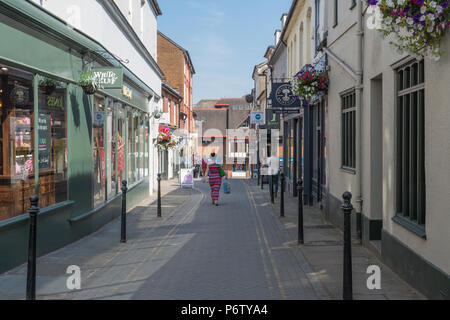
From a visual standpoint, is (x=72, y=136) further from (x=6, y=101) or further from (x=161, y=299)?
(x=161, y=299)

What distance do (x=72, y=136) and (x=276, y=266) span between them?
4697mm

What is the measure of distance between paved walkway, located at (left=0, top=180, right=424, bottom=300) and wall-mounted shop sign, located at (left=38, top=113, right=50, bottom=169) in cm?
156

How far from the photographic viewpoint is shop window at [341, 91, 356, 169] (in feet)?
33.7

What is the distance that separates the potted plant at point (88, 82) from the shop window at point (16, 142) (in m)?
1.89

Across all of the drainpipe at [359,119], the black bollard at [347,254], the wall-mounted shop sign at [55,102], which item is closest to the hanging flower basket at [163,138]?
the wall-mounted shop sign at [55,102]

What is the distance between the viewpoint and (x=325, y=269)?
7.30m

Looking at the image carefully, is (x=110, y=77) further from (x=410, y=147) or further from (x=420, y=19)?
(x=420, y=19)

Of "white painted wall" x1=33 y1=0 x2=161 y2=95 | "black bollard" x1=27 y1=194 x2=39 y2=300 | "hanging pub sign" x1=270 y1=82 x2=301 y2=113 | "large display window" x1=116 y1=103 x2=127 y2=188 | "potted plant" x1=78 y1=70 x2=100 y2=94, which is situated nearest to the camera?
"black bollard" x1=27 y1=194 x2=39 y2=300

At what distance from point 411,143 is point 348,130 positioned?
4.23 m

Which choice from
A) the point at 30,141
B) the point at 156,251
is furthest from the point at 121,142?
the point at 30,141

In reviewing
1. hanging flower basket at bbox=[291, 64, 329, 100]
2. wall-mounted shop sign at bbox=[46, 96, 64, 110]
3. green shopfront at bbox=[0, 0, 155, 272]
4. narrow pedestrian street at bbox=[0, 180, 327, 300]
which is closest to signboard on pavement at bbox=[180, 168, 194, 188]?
green shopfront at bbox=[0, 0, 155, 272]

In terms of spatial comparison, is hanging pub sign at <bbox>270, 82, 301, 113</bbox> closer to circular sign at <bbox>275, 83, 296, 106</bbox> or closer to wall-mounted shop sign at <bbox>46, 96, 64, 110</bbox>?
circular sign at <bbox>275, 83, 296, 106</bbox>

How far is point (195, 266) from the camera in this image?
302 inches
